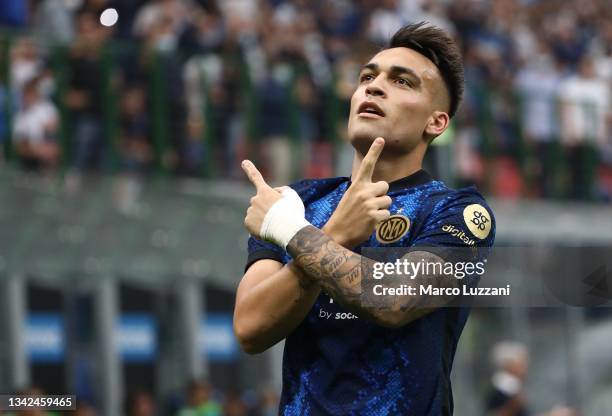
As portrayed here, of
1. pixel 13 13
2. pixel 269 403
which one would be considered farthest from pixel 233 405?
pixel 13 13

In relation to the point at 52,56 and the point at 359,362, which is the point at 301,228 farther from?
the point at 52,56

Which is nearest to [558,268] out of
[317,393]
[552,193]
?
[317,393]

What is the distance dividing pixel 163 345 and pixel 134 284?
2.23 feet

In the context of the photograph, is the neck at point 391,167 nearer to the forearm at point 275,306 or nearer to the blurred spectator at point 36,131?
the forearm at point 275,306

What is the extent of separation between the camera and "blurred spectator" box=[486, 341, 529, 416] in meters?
12.4

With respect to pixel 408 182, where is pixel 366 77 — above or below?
above

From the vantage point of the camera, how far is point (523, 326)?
13719 mm

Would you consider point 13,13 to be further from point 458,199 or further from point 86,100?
point 458,199

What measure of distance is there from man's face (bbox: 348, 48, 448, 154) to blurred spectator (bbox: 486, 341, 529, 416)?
8492 millimetres

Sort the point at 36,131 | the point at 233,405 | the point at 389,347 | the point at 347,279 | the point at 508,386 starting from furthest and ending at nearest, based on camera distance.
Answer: the point at 233,405, the point at 508,386, the point at 36,131, the point at 389,347, the point at 347,279

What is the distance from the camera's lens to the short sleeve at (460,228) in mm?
3762

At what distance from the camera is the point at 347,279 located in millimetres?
3609

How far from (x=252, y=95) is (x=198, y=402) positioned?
3180 millimetres

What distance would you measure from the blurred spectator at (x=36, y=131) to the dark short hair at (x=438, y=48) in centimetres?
745
